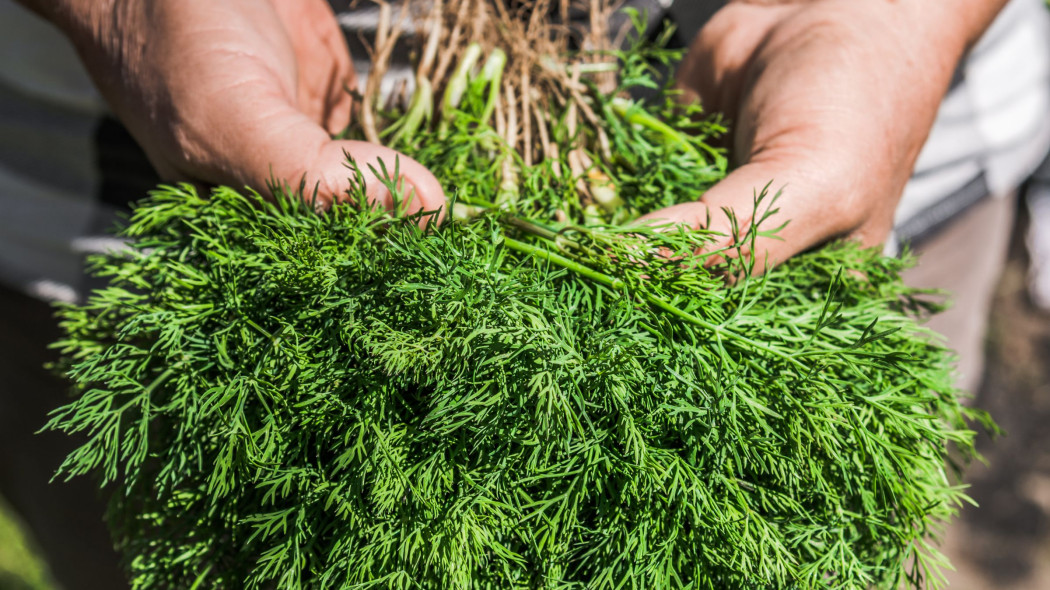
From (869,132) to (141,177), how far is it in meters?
1.80

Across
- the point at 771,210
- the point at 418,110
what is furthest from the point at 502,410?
the point at 418,110

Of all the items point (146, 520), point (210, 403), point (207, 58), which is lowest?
point (146, 520)

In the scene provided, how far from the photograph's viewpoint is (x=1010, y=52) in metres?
2.10

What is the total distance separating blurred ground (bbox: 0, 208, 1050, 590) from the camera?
355 centimetres

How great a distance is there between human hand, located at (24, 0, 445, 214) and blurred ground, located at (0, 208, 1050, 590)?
2.98 m

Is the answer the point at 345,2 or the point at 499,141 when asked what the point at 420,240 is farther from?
the point at 345,2

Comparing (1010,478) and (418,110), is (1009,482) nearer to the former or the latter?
(1010,478)

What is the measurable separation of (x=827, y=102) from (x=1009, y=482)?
142 inches

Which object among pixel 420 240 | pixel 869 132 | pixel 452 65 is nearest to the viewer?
pixel 420 240

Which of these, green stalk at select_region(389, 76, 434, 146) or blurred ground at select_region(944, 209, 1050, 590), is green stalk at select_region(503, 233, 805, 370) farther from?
blurred ground at select_region(944, 209, 1050, 590)

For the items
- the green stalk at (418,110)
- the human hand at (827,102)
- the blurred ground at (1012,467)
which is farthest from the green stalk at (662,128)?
the blurred ground at (1012,467)

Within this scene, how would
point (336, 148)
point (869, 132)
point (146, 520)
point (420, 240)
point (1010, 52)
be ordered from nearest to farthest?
point (420, 240), point (336, 148), point (146, 520), point (869, 132), point (1010, 52)

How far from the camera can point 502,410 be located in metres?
0.96

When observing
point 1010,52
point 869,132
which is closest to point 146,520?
point 869,132
